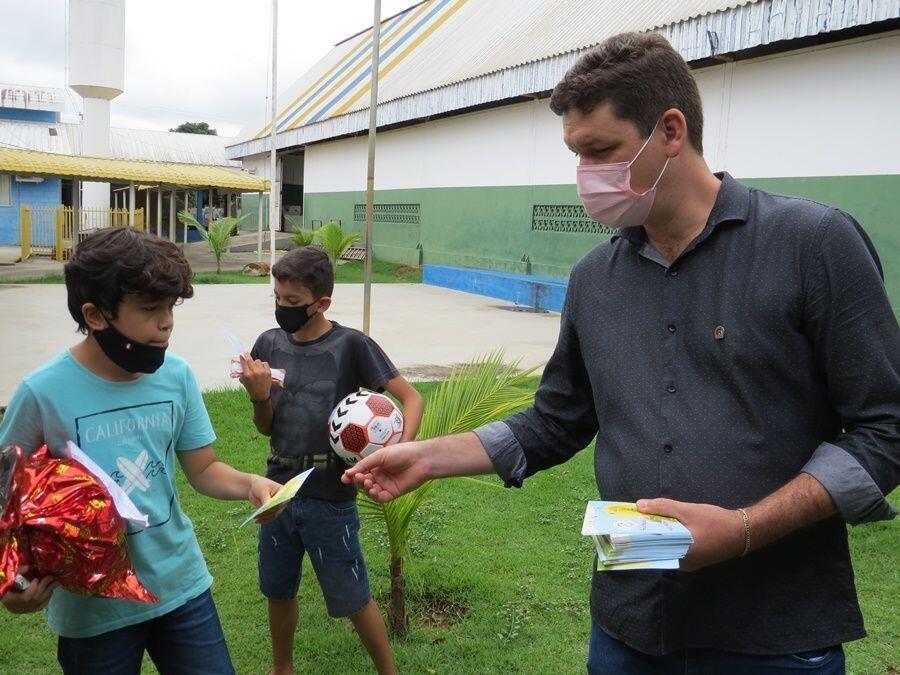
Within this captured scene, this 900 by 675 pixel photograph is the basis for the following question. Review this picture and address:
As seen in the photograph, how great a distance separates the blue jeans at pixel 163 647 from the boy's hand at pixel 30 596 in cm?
33

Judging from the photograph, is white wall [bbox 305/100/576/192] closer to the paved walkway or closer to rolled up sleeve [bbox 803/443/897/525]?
the paved walkway

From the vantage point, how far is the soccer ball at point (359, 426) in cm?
272

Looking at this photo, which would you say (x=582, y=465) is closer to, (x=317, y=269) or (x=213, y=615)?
(x=317, y=269)

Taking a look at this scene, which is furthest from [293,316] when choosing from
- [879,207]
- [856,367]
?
[879,207]

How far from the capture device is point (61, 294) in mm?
14523

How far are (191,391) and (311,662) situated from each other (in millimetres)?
1389

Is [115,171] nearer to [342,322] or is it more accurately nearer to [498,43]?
[498,43]

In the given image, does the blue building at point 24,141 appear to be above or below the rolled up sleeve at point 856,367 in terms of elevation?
above

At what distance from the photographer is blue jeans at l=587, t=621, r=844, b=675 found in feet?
4.95

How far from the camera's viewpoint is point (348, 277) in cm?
1997

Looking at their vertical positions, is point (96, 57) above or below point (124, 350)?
above

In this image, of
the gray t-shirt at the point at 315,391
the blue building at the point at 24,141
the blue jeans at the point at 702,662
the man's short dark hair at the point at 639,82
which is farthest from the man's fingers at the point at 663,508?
the blue building at the point at 24,141

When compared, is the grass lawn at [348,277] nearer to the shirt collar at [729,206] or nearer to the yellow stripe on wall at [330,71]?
the yellow stripe on wall at [330,71]

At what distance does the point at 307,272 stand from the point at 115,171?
19.8 m
